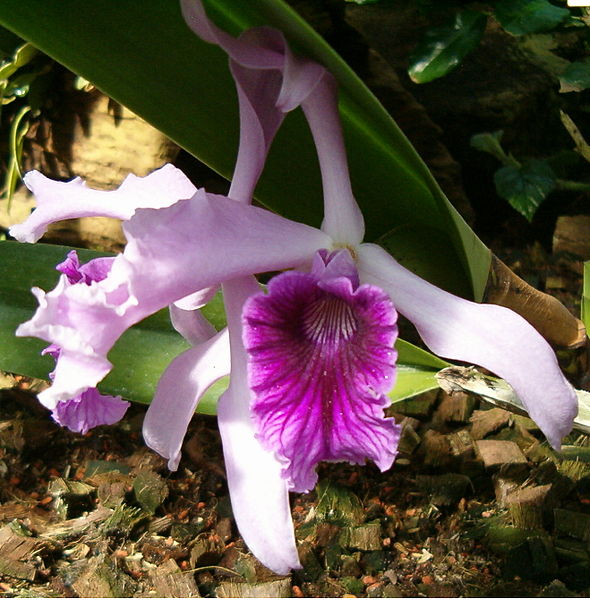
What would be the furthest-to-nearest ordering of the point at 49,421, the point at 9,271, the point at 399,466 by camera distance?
the point at 49,421 < the point at 399,466 < the point at 9,271

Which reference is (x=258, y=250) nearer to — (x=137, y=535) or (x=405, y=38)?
(x=137, y=535)

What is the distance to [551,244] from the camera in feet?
6.61

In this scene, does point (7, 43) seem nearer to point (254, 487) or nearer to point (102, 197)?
point (102, 197)

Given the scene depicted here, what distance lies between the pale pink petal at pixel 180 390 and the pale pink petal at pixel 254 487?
52mm

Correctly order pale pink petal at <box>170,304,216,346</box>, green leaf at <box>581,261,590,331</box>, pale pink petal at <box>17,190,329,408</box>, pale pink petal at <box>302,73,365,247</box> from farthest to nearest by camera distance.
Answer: green leaf at <box>581,261,590,331</box>, pale pink petal at <box>170,304,216,346</box>, pale pink petal at <box>302,73,365,247</box>, pale pink petal at <box>17,190,329,408</box>

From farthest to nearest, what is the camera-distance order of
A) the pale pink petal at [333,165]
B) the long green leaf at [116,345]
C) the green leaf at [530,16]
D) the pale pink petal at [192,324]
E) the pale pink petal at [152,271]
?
the green leaf at [530,16], the long green leaf at [116,345], the pale pink petal at [192,324], the pale pink petal at [333,165], the pale pink petal at [152,271]

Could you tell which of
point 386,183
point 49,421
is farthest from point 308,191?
point 49,421

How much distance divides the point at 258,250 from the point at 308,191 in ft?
0.90

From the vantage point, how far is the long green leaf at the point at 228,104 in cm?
57

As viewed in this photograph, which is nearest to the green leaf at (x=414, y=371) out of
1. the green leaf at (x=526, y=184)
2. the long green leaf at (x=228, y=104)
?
the long green leaf at (x=228, y=104)

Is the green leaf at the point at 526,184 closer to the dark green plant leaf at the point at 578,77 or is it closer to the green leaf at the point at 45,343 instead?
the dark green plant leaf at the point at 578,77

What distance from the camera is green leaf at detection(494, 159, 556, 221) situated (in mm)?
1658

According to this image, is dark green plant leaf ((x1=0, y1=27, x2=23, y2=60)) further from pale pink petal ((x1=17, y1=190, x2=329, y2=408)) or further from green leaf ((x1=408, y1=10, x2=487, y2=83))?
pale pink petal ((x1=17, y1=190, x2=329, y2=408))

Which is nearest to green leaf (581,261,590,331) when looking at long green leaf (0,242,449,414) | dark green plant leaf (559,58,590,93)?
long green leaf (0,242,449,414)
